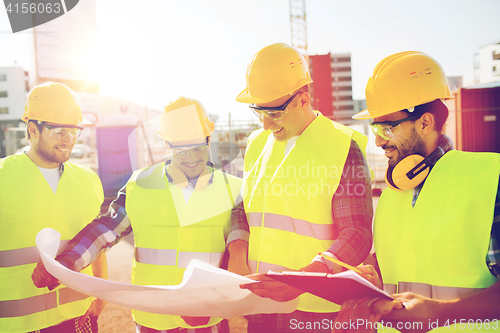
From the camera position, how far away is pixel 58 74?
1656cm

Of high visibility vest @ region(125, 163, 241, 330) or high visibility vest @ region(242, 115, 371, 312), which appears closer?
high visibility vest @ region(242, 115, 371, 312)

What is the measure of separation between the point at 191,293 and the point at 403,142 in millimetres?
1218

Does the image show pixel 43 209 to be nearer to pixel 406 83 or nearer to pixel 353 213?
pixel 353 213

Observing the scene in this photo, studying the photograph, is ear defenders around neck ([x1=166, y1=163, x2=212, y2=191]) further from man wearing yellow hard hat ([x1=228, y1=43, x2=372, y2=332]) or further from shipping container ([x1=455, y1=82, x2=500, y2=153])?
shipping container ([x1=455, y1=82, x2=500, y2=153])

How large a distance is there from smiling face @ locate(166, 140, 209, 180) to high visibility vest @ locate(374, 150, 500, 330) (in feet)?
4.19

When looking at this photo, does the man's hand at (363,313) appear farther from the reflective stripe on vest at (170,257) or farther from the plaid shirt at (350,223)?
the reflective stripe on vest at (170,257)

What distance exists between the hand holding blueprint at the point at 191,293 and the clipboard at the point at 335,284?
0.18 m

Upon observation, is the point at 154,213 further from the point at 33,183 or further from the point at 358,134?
the point at 358,134

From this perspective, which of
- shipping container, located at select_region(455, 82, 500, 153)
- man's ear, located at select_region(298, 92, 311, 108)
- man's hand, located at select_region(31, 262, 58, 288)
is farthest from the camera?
shipping container, located at select_region(455, 82, 500, 153)

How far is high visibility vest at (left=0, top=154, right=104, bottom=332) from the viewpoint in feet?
6.72

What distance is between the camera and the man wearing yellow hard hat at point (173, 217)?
1995mm

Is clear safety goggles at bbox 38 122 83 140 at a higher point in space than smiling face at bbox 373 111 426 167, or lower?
higher

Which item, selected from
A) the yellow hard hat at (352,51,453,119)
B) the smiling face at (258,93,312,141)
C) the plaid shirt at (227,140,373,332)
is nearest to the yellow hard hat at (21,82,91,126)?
the smiling face at (258,93,312,141)

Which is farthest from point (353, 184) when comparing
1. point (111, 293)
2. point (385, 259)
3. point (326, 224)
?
point (111, 293)
